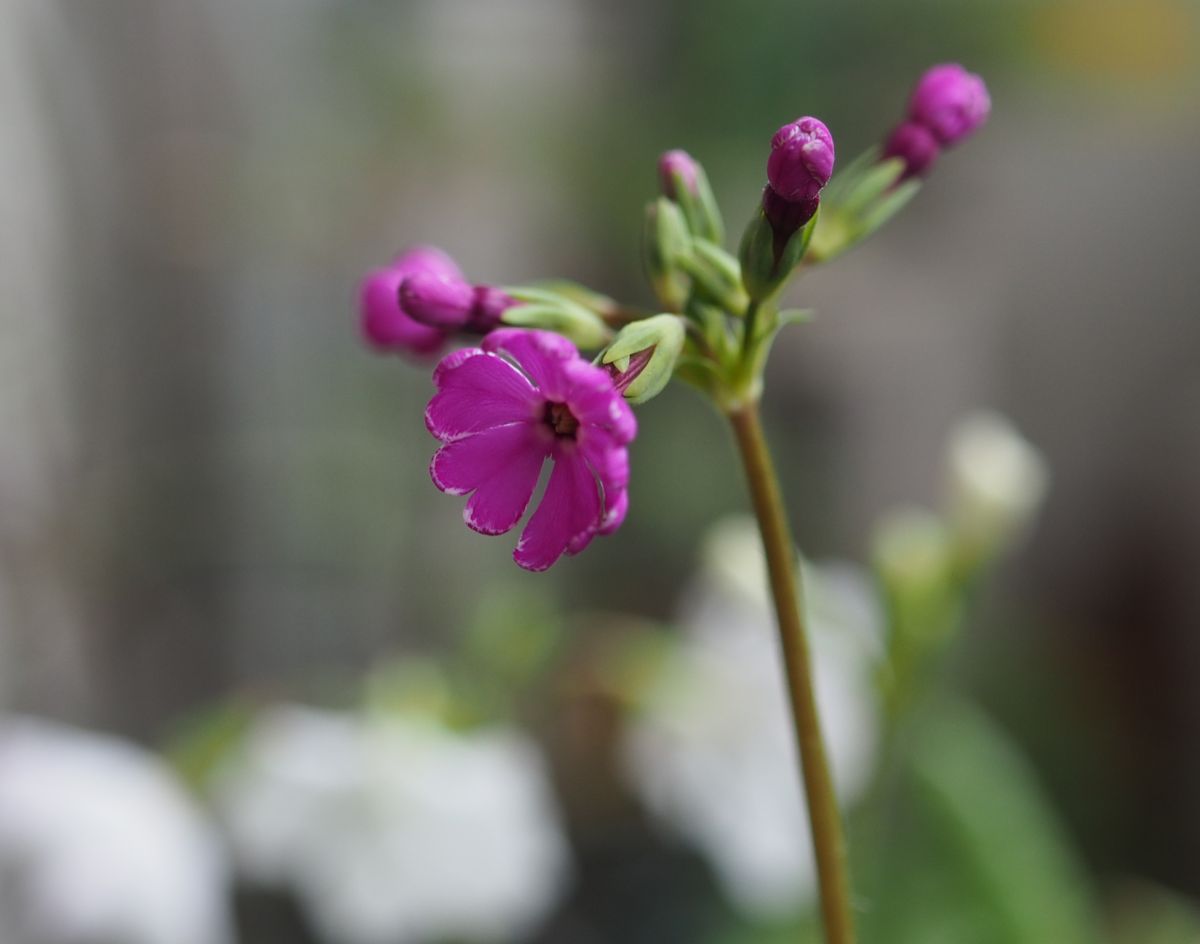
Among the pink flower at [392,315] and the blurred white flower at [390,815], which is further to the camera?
the blurred white flower at [390,815]

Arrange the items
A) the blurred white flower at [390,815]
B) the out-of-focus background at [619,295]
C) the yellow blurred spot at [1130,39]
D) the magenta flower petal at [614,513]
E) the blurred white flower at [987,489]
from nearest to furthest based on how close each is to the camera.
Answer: the magenta flower petal at [614,513]
the blurred white flower at [987,489]
the blurred white flower at [390,815]
the out-of-focus background at [619,295]
the yellow blurred spot at [1130,39]

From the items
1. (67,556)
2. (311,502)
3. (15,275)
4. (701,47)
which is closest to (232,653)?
(311,502)

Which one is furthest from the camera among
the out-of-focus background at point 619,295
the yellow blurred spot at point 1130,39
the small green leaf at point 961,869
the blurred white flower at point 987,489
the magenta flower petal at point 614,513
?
the yellow blurred spot at point 1130,39

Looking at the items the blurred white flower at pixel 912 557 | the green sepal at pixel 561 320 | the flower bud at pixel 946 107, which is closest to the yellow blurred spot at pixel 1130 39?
the blurred white flower at pixel 912 557

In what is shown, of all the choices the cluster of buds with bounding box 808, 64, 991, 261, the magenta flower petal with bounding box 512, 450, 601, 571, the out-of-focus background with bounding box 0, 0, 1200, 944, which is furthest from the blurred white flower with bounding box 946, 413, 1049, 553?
the out-of-focus background with bounding box 0, 0, 1200, 944

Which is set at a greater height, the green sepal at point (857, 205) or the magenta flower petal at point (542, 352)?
the green sepal at point (857, 205)

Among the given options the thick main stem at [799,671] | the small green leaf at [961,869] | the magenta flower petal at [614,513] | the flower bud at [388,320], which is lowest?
the small green leaf at [961,869]

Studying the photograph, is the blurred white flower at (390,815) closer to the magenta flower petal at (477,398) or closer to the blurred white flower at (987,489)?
the blurred white flower at (987,489)
